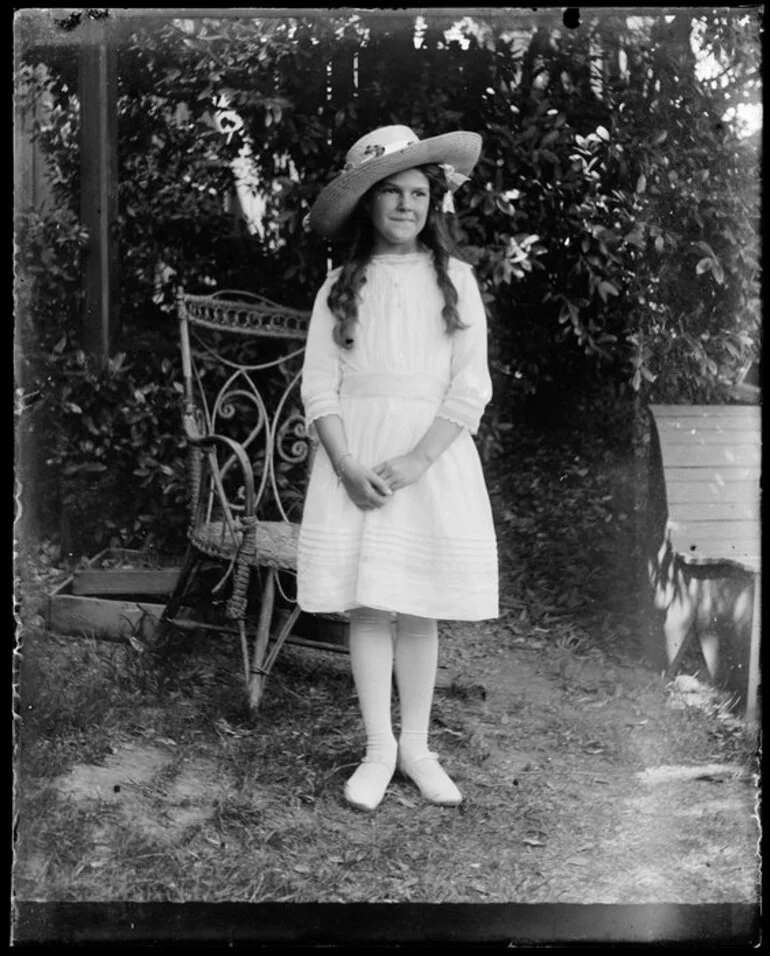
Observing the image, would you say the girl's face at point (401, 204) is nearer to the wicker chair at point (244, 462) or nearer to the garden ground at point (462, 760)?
the wicker chair at point (244, 462)

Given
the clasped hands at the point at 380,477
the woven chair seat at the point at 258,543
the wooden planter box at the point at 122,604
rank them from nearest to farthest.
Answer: the clasped hands at the point at 380,477, the wooden planter box at the point at 122,604, the woven chair seat at the point at 258,543

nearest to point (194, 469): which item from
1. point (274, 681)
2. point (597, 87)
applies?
point (274, 681)

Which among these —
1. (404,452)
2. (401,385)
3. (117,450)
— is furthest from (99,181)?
(404,452)

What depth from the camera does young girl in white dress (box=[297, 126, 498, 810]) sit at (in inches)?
136

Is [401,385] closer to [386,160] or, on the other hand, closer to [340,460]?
[340,460]

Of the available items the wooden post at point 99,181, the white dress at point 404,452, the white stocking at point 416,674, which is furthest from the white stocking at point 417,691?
the wooden post at point 99,181

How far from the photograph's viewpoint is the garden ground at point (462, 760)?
3.47m

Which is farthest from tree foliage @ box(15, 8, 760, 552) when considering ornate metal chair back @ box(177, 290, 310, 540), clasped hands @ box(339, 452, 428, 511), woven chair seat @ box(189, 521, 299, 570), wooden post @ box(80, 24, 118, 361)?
woven chair seat @ box(189, 521, 299, 570)

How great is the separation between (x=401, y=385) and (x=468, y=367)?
0.18 metres

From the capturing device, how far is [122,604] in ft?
12.4

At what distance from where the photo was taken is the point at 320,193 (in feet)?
12.0

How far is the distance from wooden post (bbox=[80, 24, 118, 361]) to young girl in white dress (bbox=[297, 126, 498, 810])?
0.58 metres

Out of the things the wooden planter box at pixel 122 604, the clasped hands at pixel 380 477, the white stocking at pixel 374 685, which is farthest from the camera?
the wooden planter box at pixel 122 604

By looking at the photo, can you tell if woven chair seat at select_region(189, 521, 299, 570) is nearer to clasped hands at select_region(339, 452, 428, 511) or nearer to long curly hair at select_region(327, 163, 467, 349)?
clasped hands at select_region(339, 452, 428, 511)
